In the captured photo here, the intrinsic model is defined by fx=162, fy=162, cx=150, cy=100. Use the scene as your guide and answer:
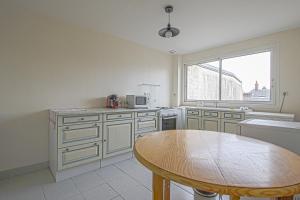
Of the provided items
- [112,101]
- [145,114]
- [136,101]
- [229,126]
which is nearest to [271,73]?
[229,126]

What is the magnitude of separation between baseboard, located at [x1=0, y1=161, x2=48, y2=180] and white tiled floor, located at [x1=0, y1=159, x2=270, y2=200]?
8cm

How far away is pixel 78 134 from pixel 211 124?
266 centimetres

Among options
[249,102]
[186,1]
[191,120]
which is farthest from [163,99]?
[186,1]

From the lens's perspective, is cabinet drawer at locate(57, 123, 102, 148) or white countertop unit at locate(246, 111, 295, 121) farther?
white countertop unit at locate(246, 111, 295, 121)

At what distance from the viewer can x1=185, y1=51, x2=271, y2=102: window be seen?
10.8ft

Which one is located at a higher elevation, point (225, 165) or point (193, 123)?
point (225, 165)

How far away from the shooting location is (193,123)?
→ 12.6 feet

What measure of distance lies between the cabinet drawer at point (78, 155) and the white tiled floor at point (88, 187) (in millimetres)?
202

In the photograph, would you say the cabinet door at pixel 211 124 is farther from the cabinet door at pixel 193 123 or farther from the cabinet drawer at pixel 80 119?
the cabinet drawer at pixel 80 119

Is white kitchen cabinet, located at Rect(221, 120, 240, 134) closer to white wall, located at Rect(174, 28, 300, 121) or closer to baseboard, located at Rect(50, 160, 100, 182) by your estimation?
white wall, located at Rect(174, 28, 300, 121)

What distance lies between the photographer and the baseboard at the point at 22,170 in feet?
7.09

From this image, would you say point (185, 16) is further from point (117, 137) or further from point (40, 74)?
point (40, 74)

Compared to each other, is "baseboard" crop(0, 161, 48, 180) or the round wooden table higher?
the round wooden table

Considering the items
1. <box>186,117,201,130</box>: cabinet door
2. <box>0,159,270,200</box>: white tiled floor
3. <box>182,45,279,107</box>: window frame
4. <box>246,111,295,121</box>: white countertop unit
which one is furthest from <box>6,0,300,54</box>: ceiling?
<box>0,159,270,200</box>: white tiled floor
